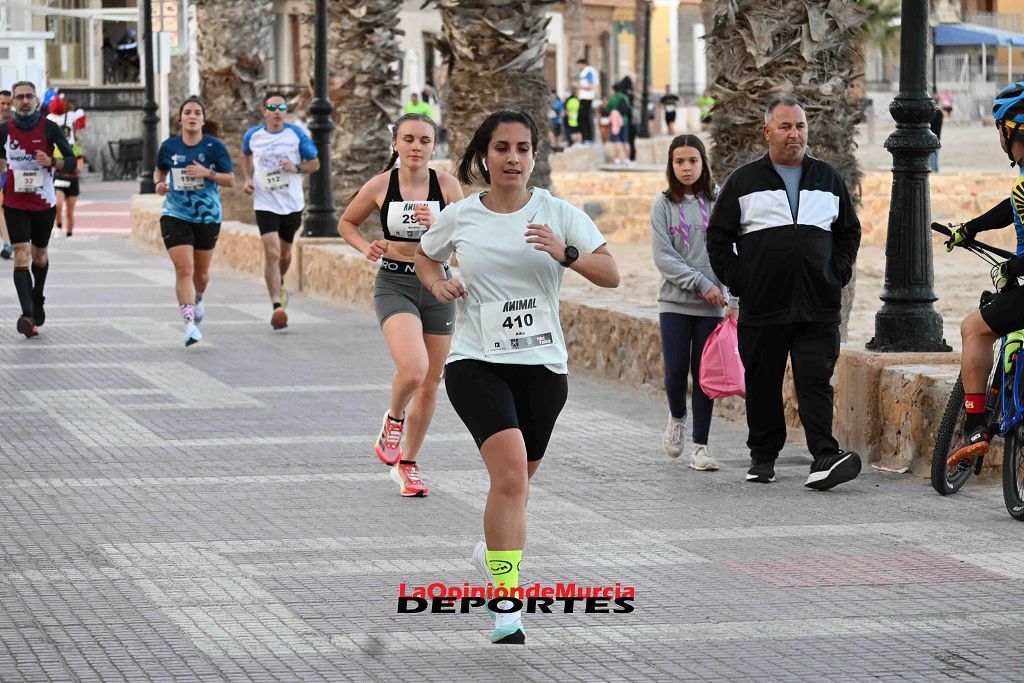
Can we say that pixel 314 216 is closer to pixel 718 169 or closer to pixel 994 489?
pixel 718 169

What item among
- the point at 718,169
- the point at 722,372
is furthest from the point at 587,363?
the point at 722,372

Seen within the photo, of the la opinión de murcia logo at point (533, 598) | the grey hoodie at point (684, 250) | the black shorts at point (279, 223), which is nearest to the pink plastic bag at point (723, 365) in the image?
the grey hoodie at point (684, 250)

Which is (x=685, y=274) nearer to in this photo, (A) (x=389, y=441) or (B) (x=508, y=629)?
(A) (x=389, y=441)

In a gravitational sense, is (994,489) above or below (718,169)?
below

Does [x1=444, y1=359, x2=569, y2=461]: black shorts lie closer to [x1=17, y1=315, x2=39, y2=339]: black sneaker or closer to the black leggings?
the black leggings

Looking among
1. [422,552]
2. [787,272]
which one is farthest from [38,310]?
[422,552]

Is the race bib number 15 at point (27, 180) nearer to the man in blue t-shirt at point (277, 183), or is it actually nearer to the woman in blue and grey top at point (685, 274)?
the man in blue t-shirt at point (277, 183)

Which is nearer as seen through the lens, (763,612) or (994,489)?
(763,612)

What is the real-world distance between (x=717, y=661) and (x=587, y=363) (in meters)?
7.15

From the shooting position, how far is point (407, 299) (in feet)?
30.2

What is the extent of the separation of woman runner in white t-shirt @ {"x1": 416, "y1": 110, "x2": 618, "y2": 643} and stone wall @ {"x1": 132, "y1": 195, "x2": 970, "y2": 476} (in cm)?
345

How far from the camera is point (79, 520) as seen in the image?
810 centimetres

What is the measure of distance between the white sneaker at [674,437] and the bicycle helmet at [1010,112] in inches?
91.0

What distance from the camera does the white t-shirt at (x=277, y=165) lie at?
1599 cm
